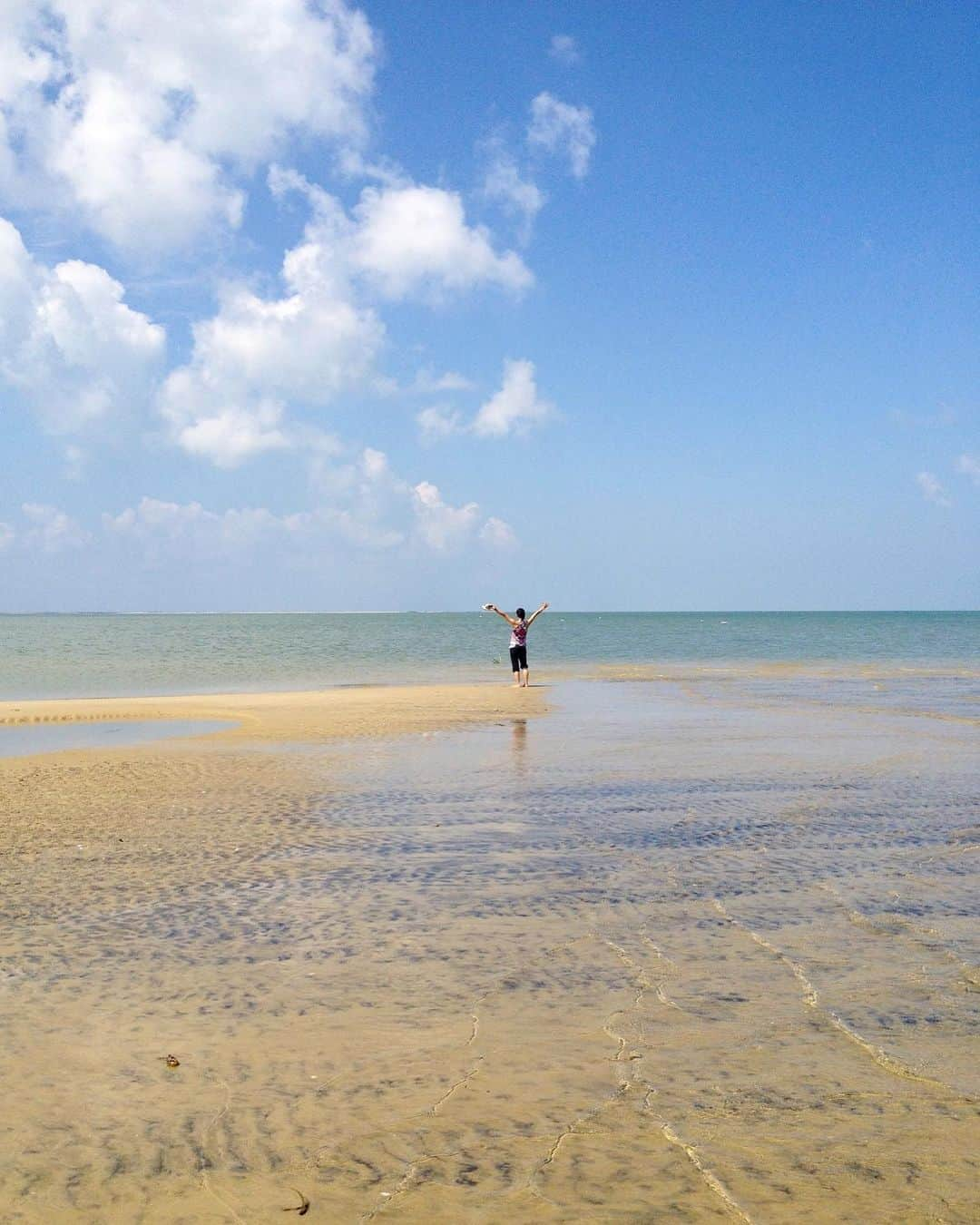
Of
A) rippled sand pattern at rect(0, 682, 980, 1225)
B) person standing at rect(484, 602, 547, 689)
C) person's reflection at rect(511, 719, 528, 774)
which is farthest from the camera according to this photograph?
person standing at rect(484, 602, 547, 689)

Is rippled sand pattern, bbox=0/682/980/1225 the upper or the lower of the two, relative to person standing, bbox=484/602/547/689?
lower

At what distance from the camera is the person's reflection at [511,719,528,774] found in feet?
50.4

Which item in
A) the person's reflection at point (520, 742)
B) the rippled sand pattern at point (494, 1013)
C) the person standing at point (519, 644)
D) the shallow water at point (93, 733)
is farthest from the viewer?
the person standing at point (519, 644)

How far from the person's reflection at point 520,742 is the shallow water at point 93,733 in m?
6.54

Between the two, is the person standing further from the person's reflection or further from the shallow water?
the shallow water

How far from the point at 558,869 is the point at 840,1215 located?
512 centimetres

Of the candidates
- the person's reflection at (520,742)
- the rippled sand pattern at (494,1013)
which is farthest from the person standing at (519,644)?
the rippled sand pattern at (494,1013)

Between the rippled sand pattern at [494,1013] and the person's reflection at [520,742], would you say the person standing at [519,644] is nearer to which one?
the person's reflection at [520,742]

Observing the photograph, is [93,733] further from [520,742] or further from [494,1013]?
[494,1013]

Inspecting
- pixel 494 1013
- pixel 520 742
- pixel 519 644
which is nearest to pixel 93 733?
pixel 520 742

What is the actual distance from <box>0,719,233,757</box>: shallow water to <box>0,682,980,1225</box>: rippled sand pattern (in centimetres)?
730

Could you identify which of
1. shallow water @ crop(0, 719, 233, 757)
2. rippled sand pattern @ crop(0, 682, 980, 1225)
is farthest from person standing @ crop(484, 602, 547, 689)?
rippled sand pattern @ crop(0, 682, 980, 1225)

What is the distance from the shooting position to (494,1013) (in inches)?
225

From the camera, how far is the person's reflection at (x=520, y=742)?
15375 millimetres
